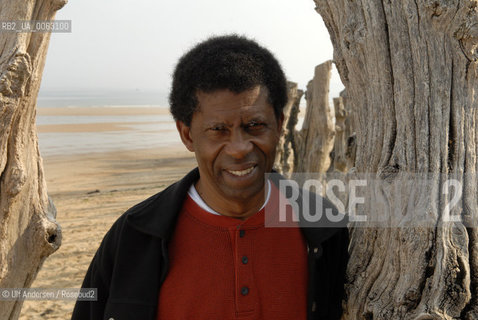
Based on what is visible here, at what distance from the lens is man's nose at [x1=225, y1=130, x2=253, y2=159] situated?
209cm

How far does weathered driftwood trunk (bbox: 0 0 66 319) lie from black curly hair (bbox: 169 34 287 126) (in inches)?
37.0

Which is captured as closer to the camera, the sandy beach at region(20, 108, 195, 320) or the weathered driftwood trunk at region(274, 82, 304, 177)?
the sandy beach at region(20, 108, 195, 320)

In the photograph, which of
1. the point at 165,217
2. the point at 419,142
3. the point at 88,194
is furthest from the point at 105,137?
the point at 419,142

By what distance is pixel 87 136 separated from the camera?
25.5m

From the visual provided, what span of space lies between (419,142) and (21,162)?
221cm

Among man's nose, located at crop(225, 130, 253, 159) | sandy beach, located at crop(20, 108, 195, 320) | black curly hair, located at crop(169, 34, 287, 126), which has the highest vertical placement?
black curly hair, located at crop(169, 34, 287, 126)

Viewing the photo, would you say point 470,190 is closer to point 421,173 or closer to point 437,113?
point 421,173

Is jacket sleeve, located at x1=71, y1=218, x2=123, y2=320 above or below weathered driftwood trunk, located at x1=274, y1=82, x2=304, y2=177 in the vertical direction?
below

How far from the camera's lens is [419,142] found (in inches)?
76.5

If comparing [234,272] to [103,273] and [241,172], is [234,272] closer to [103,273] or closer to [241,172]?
[241,172]

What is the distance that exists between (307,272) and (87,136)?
81.2ft

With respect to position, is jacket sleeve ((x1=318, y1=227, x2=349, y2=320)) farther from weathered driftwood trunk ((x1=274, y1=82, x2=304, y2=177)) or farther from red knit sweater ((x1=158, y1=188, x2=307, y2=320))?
weathered driftwood trunk ((x1=274, y1=82, x2=304, y2=177))

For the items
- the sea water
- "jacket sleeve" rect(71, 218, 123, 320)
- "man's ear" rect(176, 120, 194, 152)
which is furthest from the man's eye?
the sea water

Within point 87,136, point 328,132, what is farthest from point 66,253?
point 87,136
